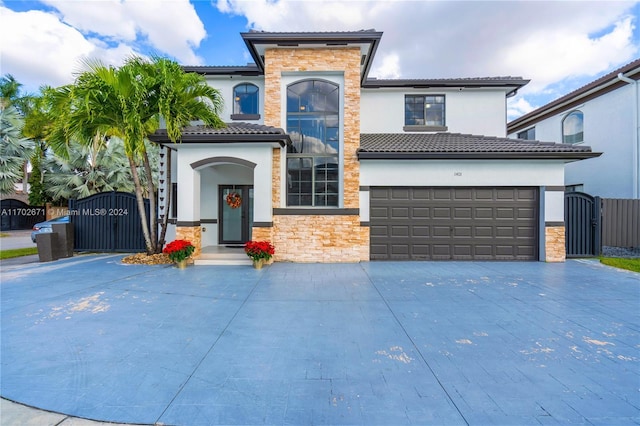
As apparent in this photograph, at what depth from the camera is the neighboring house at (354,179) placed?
374 inches

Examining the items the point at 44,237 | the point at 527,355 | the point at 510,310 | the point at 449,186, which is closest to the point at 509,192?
the point at 449,186

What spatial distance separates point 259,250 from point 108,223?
728cm

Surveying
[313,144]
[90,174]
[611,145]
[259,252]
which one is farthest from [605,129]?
[90,174]

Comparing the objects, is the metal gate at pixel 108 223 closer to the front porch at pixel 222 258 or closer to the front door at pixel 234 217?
the front door at pixel 234 217

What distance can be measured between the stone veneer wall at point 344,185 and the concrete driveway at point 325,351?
2741mm

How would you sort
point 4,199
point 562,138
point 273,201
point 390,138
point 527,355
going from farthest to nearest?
point 4,199, point 562,138, point 390,138, point 273,201, point 527,355

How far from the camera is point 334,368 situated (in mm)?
3475

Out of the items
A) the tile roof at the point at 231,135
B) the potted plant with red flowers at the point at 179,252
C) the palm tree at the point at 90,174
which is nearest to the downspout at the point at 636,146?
the tile roof at the point at 231,135

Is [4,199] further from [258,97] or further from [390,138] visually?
[390,138]

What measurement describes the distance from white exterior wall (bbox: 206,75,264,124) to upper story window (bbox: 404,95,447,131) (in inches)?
245

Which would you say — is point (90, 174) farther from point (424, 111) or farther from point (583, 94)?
point (583, 94)

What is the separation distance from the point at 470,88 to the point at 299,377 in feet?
43.8

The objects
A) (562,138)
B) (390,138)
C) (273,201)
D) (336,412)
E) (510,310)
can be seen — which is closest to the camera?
(336,412)

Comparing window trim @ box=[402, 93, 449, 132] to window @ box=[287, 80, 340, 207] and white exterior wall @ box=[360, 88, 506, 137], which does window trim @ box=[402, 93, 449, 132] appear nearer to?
white exterior wall @ box=[360, 88, 506, 137]
